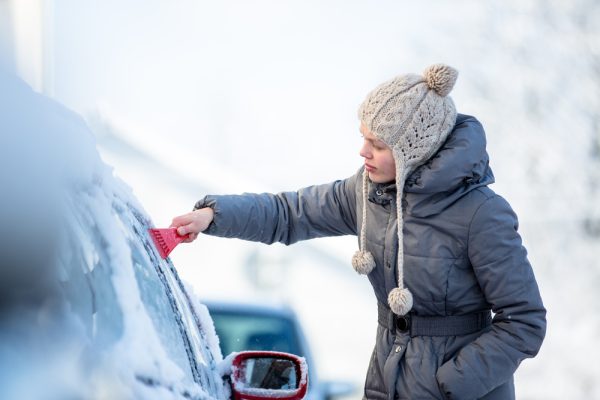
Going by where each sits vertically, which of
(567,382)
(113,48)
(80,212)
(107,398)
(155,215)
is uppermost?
(80,212)

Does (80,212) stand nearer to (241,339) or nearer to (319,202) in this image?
(319,202)

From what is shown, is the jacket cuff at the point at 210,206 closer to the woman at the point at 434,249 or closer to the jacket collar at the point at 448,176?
the woman at the point at 434,249

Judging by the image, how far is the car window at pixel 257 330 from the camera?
4.75 metres

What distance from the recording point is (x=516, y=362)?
7.75ft

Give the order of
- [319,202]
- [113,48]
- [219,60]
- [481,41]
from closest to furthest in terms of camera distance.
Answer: [319,202], [481,41], [113,48], [219,60]

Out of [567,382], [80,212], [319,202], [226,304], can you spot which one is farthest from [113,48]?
[80,212]

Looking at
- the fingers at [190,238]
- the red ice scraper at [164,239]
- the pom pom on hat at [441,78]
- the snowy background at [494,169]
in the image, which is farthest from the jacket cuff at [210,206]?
the snowy background at [494,169]

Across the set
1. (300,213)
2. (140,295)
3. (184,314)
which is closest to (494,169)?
(300,213)

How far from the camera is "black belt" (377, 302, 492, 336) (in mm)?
2418

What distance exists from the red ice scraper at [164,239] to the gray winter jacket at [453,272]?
1.42ft

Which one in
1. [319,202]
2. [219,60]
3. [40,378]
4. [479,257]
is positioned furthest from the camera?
[219,60]

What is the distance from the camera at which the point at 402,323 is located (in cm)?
247

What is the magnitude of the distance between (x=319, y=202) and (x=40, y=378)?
6.00ft

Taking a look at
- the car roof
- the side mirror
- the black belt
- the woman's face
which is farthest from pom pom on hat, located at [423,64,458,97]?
the car roof
